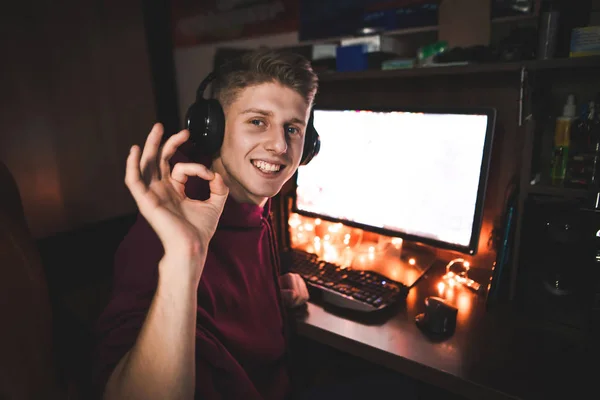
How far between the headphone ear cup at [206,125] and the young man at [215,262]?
0.12 feet

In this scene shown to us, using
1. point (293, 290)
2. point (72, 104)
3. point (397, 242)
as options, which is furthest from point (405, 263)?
point (72, 104)

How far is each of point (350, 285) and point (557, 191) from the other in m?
0.53

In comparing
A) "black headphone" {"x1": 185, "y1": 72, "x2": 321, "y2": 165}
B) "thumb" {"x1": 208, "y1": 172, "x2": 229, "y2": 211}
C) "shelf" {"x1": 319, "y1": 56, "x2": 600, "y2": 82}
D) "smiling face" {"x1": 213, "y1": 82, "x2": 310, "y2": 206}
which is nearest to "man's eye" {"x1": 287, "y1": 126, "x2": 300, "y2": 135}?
"smiling face" {"x1": 213, "y1": 82, "x2": 310, "y2": 206}

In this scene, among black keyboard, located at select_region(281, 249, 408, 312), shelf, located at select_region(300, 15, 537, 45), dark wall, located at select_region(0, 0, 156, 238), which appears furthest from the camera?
dark wall, located at select_region(0, 0, 156, 238)

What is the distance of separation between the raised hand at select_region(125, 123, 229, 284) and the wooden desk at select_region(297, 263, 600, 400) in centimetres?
40

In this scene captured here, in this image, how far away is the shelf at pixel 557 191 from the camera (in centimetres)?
91

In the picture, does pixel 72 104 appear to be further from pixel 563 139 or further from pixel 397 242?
pixel 563 139

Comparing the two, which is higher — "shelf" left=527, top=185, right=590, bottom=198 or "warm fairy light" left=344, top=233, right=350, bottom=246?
"shelf" left=527, top=185, right=590, bottom=198

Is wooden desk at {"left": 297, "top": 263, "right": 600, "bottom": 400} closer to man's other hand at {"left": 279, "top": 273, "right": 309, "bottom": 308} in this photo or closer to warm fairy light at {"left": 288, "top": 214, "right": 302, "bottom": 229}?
man's other hand at {"left": 279, "top": 273, "right": 309, "bottom": 308}

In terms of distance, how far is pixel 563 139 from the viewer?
1020 millimetres

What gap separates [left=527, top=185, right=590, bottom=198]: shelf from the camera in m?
0.91

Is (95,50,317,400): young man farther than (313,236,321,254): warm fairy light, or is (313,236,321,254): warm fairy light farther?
(313,236,321,254): warm fairy light

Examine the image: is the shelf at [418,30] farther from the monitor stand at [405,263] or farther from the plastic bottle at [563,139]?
the monitor stand at [405,263]

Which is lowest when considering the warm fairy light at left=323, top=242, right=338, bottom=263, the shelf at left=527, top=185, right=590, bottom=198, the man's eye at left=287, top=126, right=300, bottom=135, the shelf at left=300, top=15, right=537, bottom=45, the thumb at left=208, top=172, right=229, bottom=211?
the warm fairy light at left=323, top=242, right=338, bottom=263
